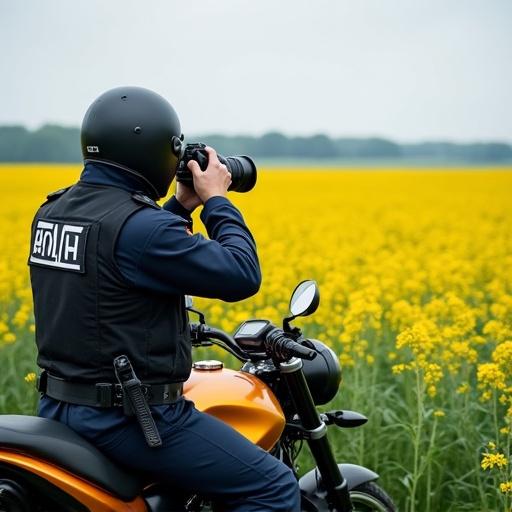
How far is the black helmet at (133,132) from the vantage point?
2.89m

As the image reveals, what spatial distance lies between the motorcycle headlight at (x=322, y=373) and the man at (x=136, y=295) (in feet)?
1.63

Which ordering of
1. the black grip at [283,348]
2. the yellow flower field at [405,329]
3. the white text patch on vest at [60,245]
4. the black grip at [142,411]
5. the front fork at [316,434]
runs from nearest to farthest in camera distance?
the black grip at [142,411], the white text patch on vest at [60,245], the black grip at [283,348], the front fork at [316,434], the yellow flower field at [405,329]

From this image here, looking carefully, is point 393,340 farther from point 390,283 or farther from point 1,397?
point 1,397

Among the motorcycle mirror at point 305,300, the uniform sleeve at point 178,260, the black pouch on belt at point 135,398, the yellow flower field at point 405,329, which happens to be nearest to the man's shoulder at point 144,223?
the uniform sleeve at point 178,260

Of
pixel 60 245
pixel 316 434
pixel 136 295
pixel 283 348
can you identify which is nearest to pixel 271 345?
pixel 283 348

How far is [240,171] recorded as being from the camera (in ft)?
10.4

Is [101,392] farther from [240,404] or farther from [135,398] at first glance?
[240,404]

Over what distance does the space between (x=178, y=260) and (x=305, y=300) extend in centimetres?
49

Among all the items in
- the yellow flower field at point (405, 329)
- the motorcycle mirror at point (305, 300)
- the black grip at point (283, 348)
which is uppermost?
the motorcycle mirror at point (305, 300)

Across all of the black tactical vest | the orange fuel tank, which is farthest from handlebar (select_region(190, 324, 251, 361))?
the black tactical vest

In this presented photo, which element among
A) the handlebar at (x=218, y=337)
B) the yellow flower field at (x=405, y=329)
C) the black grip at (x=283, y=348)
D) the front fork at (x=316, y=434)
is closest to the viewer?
the black grip at (x=283, y=348)

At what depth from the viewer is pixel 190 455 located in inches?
109

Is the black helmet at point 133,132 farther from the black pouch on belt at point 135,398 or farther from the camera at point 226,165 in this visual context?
the black pouch on belt at point 135,398

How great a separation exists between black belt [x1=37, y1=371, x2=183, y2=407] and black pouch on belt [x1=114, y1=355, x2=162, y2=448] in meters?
0.06
